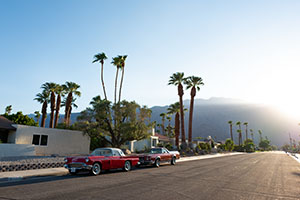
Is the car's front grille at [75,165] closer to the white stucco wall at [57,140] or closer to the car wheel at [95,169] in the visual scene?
the car wheel at [95,169]

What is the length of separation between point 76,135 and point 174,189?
2385 centimetres

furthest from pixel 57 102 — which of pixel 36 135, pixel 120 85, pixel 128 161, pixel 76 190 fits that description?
pixel 76 190

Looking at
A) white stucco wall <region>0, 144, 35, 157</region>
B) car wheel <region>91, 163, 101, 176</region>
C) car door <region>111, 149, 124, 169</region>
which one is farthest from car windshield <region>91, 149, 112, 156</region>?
white stucco wall <region>0, 144, 35, 157</region>

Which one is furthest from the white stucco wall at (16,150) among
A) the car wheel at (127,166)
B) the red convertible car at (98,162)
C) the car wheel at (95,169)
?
the car wheel at (95,169)

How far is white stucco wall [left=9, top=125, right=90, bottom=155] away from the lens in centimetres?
2400

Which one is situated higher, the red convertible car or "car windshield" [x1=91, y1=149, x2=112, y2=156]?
"car windshield" [x1=91, y1=149, x2=112, y2=156]

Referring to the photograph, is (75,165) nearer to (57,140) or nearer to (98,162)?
(98,162)

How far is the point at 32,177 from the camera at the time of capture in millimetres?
11133

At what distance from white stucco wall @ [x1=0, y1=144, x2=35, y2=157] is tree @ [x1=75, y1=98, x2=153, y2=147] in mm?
7016

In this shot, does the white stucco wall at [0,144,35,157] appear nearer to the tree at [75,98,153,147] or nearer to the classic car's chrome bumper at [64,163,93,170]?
the tree at [75,98,153,147]

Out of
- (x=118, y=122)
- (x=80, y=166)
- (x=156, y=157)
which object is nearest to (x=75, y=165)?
(x=80, y=166)

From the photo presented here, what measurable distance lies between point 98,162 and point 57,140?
17.2 meters

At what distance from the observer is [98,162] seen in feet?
40.0

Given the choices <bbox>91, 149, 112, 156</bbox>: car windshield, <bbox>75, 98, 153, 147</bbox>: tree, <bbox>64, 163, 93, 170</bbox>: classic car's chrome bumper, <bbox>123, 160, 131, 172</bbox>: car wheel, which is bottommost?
<bbox>123, 160, 131, 172</bbox>: car wheel
